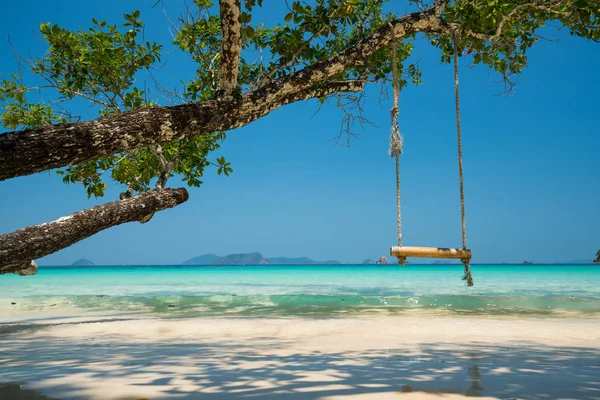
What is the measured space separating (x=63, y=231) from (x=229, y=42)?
2.44m

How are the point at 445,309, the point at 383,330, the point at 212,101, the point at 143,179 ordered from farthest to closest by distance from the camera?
the point at 445,309, the point at 143,179, the point at 383,330, the point at 212,101

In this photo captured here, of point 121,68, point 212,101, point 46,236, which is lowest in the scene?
point 46,236

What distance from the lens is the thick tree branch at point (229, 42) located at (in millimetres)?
3703

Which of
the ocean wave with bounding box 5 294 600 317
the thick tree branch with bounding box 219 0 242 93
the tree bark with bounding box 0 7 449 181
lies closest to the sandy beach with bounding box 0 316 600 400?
the tree bark with bounding box 0 7 449 181

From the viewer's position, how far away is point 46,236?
4445 mm

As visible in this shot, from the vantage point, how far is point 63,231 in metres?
4.57

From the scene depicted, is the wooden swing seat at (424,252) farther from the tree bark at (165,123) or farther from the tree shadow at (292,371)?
the tree bark at (165,123)

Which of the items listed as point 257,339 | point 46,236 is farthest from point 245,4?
point 257,339

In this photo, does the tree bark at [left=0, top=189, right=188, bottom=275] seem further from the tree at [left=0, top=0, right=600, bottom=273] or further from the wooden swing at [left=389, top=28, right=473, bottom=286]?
the wooden swing at [left=389, top=28, right=473, bottom=286]

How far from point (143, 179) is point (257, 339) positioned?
371cm

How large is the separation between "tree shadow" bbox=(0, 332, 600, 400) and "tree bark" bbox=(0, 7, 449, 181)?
163cm

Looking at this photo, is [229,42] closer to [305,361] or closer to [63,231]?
[63,231]

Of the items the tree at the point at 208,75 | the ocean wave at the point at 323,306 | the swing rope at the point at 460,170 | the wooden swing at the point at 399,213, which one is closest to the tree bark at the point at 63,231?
the tree at the point at 208,75

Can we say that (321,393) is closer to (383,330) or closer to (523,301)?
(383,330)
